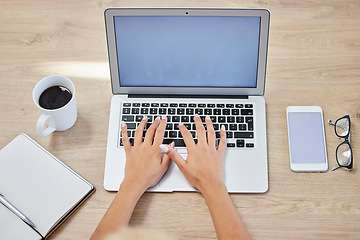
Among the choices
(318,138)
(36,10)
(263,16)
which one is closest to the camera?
(263,16)

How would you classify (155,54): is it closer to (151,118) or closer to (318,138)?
(151,118)

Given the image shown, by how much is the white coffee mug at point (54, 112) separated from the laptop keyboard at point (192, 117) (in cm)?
13

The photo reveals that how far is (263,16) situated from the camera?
38.0 inches

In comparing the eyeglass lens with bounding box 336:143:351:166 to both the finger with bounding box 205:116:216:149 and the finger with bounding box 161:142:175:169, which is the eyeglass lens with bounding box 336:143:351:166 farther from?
the finger with bounding box 161:142:175:169

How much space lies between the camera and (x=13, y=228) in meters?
0.96

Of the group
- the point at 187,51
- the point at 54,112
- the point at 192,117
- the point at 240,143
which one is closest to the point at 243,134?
the point at 240,143

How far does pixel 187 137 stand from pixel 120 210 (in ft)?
0.76

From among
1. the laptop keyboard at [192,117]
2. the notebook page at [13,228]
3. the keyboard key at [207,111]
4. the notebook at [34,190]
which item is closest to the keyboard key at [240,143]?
the laptop keyboard at [192,117]

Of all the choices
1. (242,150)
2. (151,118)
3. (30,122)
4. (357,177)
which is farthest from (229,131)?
(30,122)

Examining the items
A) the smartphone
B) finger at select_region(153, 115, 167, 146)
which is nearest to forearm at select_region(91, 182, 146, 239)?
finger at select_region(153, 115, 167, 146)

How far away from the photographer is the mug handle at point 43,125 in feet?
3.31

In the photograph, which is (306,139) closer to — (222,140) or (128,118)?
(222,140)

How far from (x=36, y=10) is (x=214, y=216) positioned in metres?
0.78

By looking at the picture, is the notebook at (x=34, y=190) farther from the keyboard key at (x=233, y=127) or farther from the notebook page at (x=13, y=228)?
the keyboard key at (x=233, y=127)
